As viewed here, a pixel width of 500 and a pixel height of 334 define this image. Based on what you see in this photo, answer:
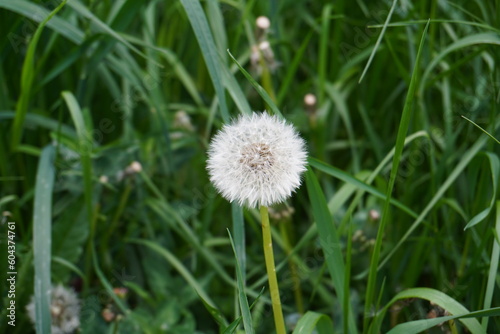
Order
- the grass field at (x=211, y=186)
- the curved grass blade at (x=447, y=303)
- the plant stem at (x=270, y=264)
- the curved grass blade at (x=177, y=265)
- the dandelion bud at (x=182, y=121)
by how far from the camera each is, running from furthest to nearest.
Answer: the dandelion bud at (x=182, y=121) → the curved grass blade at (x=177, y=265) → the grass field at (x=211, y=186) → the curved grass blade at (x=447, y=303) → the plant stem at (x=270, y=264)

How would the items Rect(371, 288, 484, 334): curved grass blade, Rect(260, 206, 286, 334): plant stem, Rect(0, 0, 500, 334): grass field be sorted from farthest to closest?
Rect(0, 0, 500, 334): grass field → Rect(371, 288, 484, 334): curved grass blade → Rect(260, 206, 286, 334): plant stem

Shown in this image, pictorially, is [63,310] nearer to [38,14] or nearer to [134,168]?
[134,168]

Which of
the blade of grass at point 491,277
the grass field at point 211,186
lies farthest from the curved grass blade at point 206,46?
the blade of grass at point 491,277

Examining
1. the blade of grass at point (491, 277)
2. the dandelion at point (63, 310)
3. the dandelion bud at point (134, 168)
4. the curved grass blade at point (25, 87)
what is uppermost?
the curved grass blade at point (25, 87)

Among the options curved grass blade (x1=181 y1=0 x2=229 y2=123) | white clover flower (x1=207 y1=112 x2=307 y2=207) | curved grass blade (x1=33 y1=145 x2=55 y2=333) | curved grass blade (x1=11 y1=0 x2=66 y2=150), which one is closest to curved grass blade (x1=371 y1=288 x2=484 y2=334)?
white clover flower (x1=207 y1=112 x2=307 y2=207)

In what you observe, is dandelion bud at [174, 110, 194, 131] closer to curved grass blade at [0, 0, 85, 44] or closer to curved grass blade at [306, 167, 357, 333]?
curved grass blade at [0, 0, 85, 44]

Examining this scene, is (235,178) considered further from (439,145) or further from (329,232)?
(439,145)

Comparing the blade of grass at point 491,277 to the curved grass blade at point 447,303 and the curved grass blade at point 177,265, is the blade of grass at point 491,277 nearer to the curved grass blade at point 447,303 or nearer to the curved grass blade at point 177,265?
the curved grass blade at point 447,303
